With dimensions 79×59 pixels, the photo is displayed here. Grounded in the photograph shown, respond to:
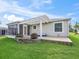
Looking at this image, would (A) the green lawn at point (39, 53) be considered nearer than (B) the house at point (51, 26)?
Yes

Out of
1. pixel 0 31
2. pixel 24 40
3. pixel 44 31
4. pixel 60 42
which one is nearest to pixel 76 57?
pixel 60 42

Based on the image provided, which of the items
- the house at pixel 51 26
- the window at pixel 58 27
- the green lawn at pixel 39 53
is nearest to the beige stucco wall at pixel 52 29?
the house at pixel 51 26

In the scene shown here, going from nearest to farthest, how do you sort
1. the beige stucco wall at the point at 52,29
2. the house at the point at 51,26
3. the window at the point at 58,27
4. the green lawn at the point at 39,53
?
the green lawn at the point at 39,53, the house at the point at 51,26, the beige stucco wall at the point at 52,29, the window at the point at 58,27

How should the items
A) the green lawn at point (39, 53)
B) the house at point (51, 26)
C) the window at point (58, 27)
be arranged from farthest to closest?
the window at point (58, 27), the house at point (51, 26), the green lawn at point (39, 53)

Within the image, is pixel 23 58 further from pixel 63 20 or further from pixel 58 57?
pixel 63 20

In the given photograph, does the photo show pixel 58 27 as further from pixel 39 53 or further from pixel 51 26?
pixel 39 53

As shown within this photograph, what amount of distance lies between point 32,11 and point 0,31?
11182 millimetres

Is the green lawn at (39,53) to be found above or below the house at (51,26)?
below

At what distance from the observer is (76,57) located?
10.8 m

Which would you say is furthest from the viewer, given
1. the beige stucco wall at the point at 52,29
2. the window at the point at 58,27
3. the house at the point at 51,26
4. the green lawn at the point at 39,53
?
the window at the point at 58,27

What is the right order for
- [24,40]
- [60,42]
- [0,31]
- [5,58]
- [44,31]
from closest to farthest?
1. [5,58]
2. [60,42]
3. [24,40]
4. [44,31]
5. [0,31]

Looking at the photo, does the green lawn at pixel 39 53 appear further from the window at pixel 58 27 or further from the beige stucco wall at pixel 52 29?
the window at pixel 58 27

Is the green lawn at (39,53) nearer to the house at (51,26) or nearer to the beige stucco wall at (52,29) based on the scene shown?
the house at (51,26)

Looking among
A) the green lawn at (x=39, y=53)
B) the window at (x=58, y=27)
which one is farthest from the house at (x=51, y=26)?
the green lawn at (x=39, y=53)
